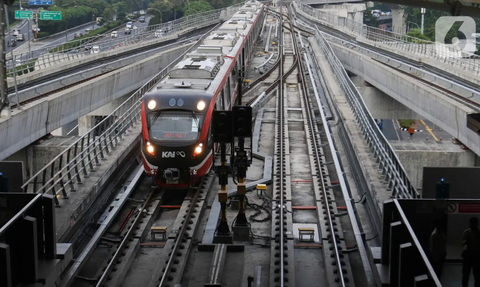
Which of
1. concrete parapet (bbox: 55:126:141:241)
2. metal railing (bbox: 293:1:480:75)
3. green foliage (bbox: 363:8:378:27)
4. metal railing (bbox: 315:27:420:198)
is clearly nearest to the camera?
concrete parapet (bbox: 55:126:141:241)

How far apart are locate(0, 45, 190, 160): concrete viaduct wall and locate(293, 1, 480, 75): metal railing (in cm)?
1531

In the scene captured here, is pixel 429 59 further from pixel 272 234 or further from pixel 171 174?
pixel 272 234

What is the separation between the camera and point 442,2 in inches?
424

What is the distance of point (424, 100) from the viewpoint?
26.7m

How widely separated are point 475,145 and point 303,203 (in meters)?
8.21

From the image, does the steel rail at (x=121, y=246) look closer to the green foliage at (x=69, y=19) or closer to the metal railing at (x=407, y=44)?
the metal railing at (x=407, y=44)

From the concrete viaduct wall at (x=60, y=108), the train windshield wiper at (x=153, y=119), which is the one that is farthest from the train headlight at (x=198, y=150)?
the concrete viaduct wall at (x=60, y=108)

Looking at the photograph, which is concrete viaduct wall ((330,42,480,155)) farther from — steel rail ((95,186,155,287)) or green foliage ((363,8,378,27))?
green foliage ((363,8,378,27))

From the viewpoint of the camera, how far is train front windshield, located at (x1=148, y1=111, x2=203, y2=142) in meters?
16.2

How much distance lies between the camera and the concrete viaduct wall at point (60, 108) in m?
20.7

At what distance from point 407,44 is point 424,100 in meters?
18.9

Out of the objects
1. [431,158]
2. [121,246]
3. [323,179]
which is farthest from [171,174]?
[431,158]

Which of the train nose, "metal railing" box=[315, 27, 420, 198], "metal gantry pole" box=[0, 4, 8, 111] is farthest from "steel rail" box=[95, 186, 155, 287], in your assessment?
"metal gantry pole" box=[0, 4, 8, 111]

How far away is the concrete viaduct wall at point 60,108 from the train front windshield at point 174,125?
569 centimetres
